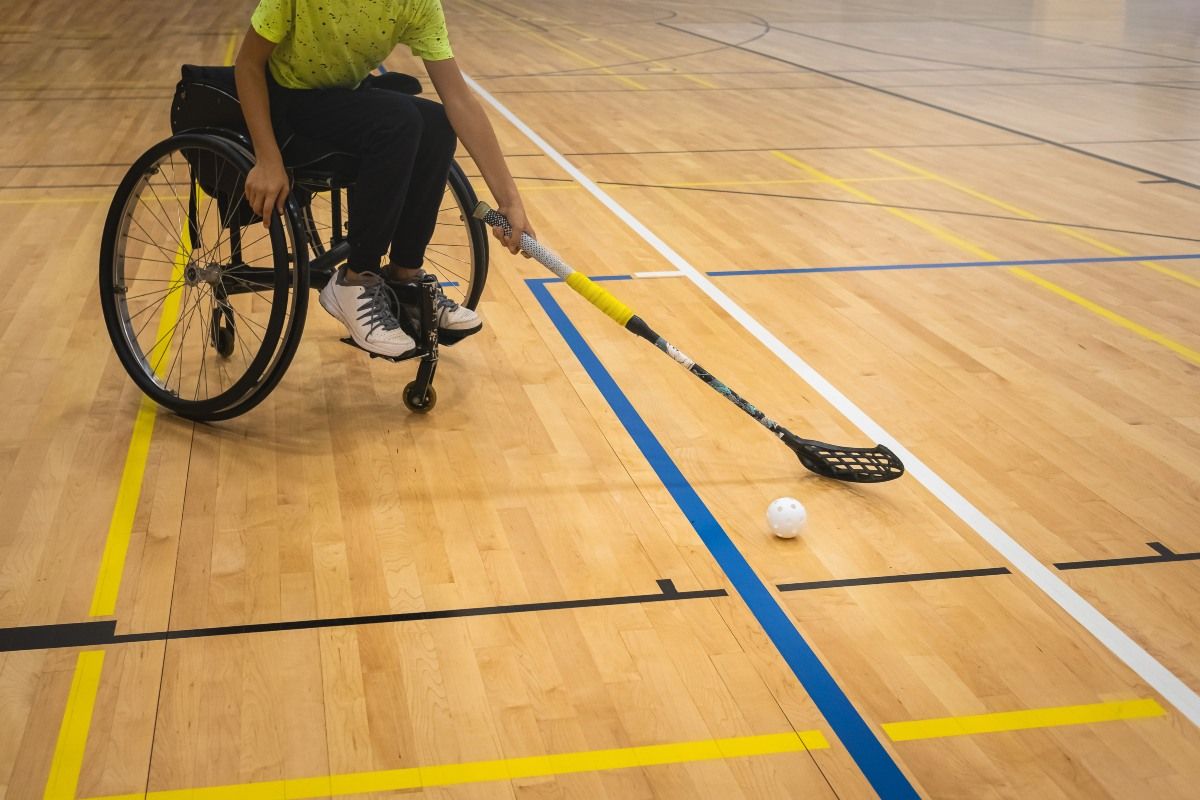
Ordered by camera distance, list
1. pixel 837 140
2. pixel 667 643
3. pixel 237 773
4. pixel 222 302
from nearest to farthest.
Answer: pixel 237 773
pixel 667 643
pixel 222 302
pixel 837 140

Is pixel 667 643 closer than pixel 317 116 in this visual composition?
Yes

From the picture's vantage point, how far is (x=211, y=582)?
7.77 ft

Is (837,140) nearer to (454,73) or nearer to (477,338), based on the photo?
(477,338)

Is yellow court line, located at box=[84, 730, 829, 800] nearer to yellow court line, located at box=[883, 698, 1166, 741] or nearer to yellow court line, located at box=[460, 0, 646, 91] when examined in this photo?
yellow court line, located at box=[883, 698, 1166, 741]

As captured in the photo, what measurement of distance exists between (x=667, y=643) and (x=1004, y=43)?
37.1 ft

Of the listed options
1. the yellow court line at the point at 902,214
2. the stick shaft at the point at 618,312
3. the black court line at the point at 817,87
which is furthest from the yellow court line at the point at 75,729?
the black court line at the point at 817,87

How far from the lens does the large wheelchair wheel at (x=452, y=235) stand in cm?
313

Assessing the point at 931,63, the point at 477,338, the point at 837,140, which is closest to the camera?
the point at 477,338

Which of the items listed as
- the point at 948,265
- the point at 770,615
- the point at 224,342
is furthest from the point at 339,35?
the point at 948,265

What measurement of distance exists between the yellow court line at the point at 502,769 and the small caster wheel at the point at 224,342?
5.83 ft

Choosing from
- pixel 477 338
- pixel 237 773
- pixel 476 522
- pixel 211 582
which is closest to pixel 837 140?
pixel 477 338

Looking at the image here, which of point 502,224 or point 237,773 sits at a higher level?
point 502,224

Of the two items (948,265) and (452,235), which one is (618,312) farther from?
(948,265)

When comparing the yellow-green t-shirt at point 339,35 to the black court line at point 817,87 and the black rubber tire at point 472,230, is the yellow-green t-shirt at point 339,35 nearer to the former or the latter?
the black rubber tire at point 472,230
